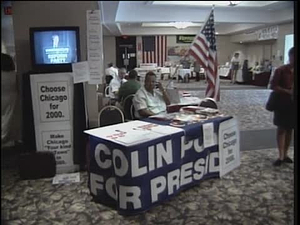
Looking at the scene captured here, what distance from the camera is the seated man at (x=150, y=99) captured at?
2930mm

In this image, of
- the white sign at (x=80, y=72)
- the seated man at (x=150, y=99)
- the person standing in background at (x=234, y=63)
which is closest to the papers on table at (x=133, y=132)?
the seated man at (x=150, y=99)

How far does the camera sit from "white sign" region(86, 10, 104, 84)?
2.84 meters

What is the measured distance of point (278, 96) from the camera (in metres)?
2.66

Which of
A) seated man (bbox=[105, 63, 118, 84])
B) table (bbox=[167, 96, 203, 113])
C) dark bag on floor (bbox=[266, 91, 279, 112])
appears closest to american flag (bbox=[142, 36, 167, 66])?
table (bbox=[167, 96, 203, 113])

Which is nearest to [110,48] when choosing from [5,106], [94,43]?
[94,43]

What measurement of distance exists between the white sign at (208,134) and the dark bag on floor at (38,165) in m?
1.31

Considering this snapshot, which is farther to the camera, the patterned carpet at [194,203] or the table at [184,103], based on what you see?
the table at [184,103]

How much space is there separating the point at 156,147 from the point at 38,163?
3.93 feet

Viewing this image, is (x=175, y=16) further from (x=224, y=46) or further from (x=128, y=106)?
(x=128, y=106)

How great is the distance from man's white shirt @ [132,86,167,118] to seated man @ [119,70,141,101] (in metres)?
0.30

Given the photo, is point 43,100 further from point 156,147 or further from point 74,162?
point 156,147

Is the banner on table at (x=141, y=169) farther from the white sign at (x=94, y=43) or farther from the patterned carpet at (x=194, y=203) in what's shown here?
the white sign at (x=94, y=43)

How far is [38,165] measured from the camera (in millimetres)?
2617

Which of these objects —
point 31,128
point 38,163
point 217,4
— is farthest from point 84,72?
point 217,4
